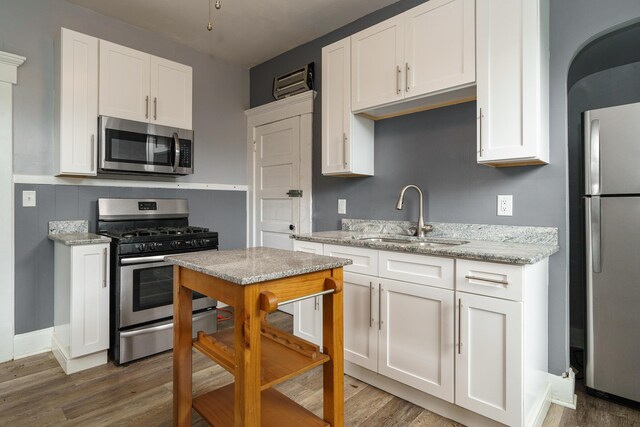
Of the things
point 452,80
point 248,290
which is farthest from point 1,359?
point 452,80

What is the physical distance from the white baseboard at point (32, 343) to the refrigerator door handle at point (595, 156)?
3.87m

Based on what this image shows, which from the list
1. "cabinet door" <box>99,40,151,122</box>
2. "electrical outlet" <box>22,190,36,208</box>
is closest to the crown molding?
"cabinet door" <box>99,40,151,122</box>

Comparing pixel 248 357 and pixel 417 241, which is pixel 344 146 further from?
pixel 248 357

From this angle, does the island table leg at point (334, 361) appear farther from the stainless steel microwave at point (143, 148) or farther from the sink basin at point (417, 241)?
the stainless steel microwave at point (143, 148)

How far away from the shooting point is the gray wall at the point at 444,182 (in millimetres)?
2029

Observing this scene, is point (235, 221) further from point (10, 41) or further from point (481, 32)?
point (481, 32)

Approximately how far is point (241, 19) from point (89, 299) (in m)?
2.51

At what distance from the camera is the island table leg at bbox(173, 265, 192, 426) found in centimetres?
152

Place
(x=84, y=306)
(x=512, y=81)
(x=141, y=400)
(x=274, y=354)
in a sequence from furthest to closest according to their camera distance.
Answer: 1. (x=84, y=306)
2. (x=141, y=400)
3. (x=512, y=81)
4. (x=274, y=354)

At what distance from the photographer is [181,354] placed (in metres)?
1.52

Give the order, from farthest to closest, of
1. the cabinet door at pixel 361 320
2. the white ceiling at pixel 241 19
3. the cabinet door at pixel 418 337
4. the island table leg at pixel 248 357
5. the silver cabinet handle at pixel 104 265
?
1. the white ceiling at pixel 241 19
2. the silver cabinet handle at pixel 104 265
3. the cabinet door at pixel 361 320
4. the cabinet door at pixel 418 337
5. the island table leg at pixel 248 357

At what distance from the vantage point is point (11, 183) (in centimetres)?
254

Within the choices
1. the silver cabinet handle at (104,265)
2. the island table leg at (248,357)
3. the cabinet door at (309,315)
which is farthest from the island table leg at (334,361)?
the silver cabinet handle at (104,265)

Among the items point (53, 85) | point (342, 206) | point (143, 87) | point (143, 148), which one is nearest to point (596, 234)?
point (342, 206)
